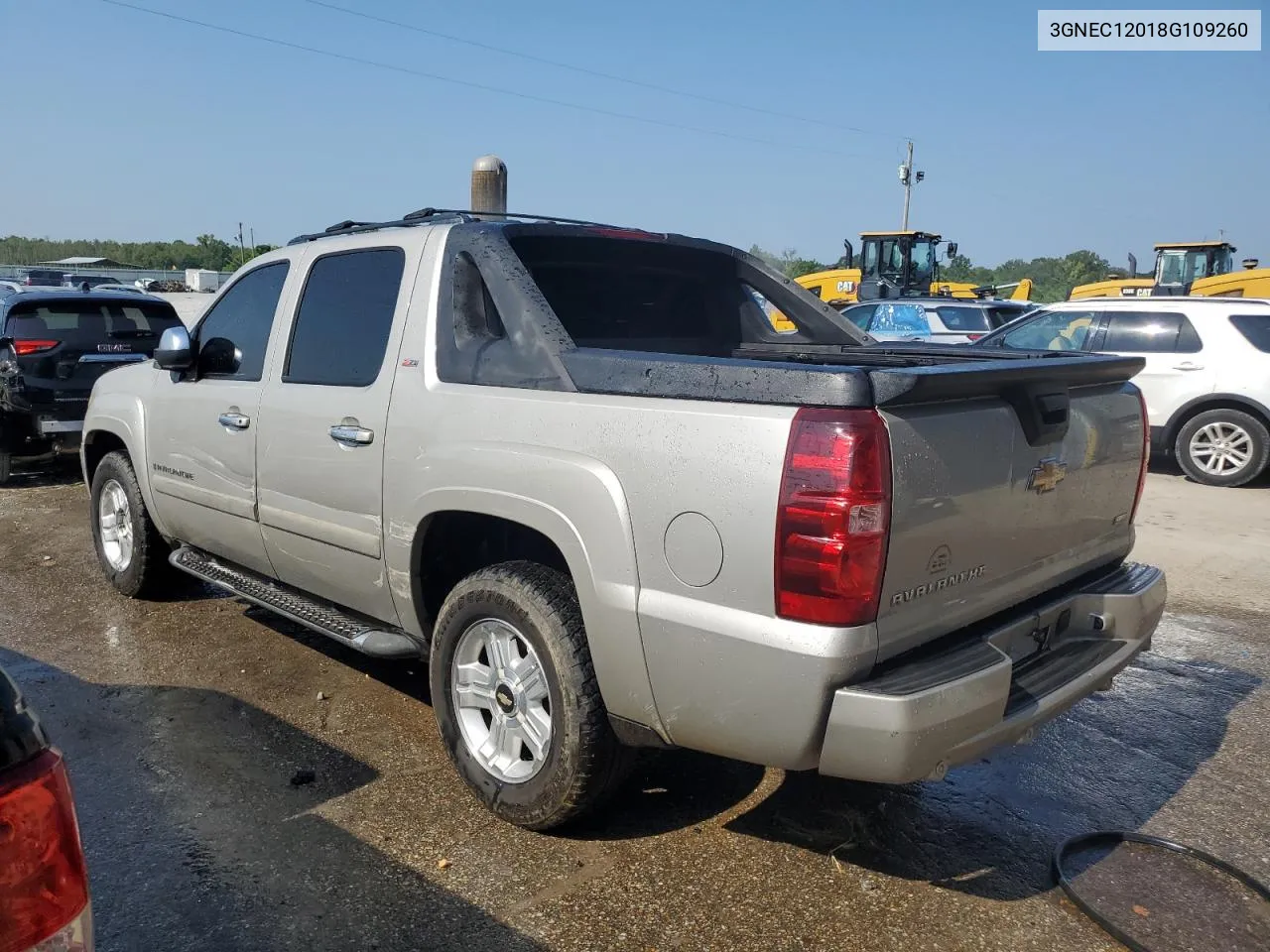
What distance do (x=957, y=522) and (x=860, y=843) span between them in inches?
47.0

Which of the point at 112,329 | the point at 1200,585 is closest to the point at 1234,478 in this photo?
the point at 1200,585

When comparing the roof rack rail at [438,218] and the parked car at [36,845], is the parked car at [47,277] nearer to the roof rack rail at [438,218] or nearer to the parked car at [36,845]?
the roof rack rail at [438,218]

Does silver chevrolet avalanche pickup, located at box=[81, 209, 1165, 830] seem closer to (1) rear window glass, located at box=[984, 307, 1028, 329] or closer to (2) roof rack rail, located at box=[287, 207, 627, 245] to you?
(2) roof rack rail, located at box=[287, 207, 627, 245]

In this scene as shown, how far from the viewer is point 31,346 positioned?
29.7 ft

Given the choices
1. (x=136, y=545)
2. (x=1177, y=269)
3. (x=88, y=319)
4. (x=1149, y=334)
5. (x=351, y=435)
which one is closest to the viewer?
(x=351, y=435)

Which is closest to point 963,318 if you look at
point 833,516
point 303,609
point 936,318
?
point 936,318

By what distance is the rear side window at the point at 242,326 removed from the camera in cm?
450

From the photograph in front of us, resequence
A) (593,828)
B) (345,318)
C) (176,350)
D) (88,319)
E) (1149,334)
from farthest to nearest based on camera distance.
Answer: (1149,334)
(88,319)
(176,350)
(345,318)
(593,828)

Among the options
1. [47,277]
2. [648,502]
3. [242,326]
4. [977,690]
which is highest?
[47,277]

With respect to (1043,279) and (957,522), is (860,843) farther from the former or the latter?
(1043,279)

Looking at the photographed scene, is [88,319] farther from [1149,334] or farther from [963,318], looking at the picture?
[963,318]

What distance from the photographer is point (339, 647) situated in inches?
199

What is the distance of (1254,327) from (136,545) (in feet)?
33.1

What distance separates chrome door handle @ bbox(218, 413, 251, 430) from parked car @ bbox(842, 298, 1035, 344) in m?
10.7
